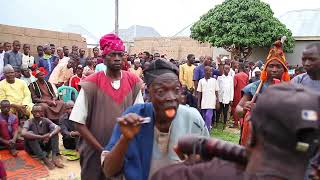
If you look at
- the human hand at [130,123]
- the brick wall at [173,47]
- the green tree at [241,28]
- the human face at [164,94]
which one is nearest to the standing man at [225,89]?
the human face at [164,94]

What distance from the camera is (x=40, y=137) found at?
22.5 ft

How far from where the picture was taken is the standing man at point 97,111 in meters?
3.26

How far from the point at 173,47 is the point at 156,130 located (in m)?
23.8

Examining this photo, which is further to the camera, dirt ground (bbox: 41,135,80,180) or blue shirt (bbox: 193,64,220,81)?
blue shirt (bbox: 193,64,220,81)

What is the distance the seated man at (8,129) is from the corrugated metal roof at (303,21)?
25757 millimetres

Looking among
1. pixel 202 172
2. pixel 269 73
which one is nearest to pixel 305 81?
pixel 269 73

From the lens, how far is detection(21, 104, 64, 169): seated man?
22.5 feet

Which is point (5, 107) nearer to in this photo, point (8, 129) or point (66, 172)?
point (8, 129)

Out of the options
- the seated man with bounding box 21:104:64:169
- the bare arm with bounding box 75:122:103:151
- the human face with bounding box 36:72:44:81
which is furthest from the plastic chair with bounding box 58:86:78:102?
the bare arm with bounding box 75:122:103:151

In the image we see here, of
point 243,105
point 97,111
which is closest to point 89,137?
point 97,111

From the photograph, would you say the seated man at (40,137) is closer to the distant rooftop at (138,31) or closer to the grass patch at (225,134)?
the grass patch at (225,134)

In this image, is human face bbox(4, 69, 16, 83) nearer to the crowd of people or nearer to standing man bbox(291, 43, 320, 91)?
the crowd of people

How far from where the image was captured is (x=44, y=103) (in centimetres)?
806

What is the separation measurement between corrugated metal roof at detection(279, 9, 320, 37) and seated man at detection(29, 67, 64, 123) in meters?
24.5
